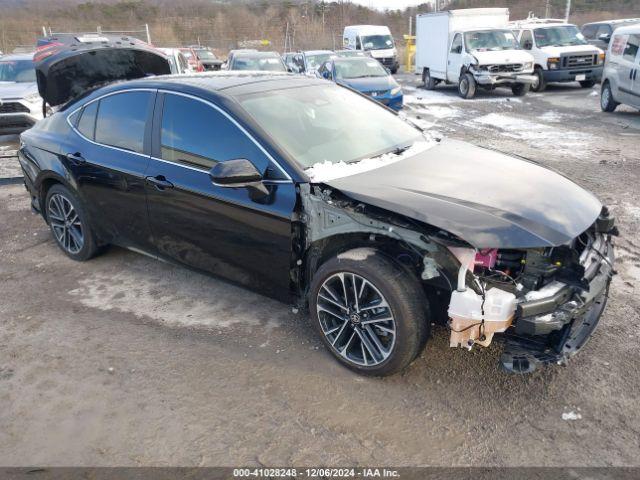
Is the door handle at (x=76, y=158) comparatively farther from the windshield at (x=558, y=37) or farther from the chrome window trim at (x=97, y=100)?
the windshield at (x=558, y=37)

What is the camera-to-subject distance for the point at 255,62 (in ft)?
50.2

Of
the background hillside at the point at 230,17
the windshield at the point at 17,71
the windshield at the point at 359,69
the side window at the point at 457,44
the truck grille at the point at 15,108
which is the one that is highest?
the background hillside at the point at 230,17

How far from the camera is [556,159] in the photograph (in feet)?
26.8

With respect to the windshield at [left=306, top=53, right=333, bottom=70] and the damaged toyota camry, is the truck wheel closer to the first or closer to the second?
the windshield at [left=306, top=53, right=333, bottom=70]

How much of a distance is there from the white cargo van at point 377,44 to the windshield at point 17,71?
18.6 metres

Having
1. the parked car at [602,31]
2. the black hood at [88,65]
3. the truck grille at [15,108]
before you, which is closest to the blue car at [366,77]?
the black hood at [88,65]

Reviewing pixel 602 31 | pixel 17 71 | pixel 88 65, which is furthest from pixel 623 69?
pixel 17 71

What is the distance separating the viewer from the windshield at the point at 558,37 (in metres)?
15.8

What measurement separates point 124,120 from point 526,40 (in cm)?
1554

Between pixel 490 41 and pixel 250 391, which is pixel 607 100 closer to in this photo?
pixel 490 41

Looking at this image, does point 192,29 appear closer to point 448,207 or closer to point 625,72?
point 625,72

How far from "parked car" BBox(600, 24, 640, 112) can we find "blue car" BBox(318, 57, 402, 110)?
183 inches

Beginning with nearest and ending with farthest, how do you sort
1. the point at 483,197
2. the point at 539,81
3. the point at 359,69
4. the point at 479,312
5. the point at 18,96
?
the point at 479,312 < the point at 483,197 < the point at 18,96 < the point at 359,69 < the point at 539,81

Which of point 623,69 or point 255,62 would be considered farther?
point 255,62
